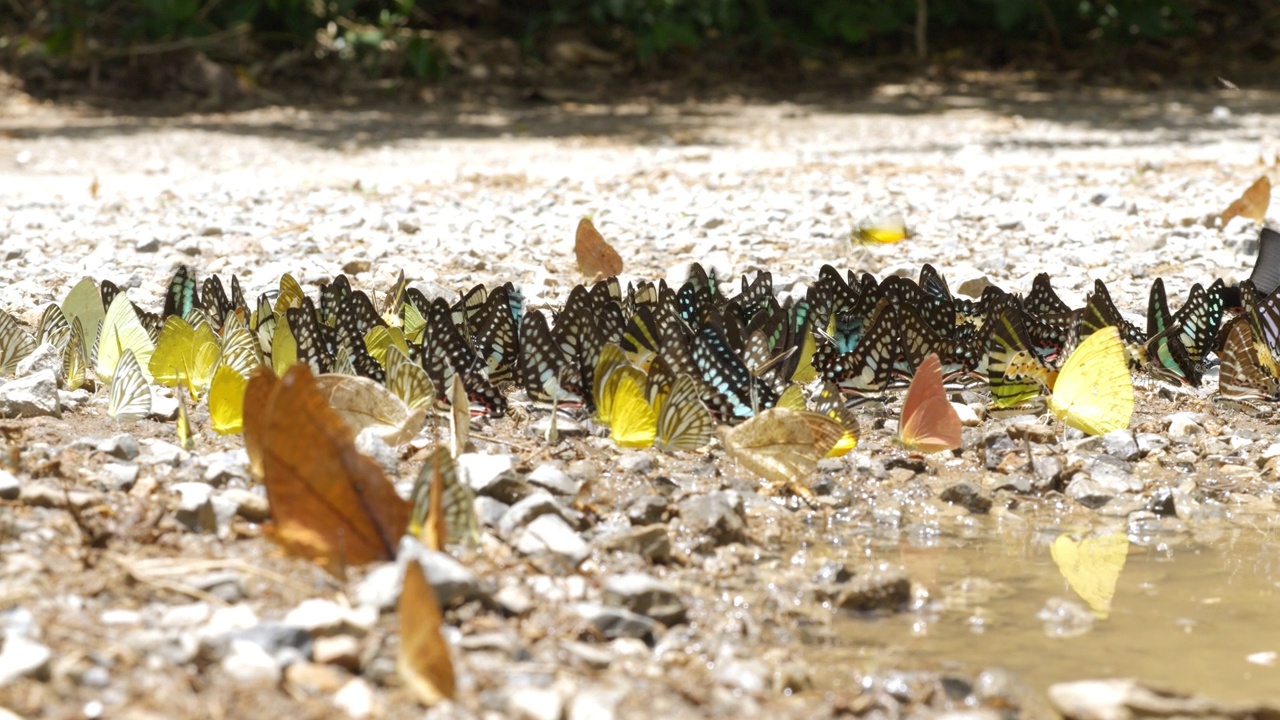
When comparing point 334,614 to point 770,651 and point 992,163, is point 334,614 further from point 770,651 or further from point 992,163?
point 992,163

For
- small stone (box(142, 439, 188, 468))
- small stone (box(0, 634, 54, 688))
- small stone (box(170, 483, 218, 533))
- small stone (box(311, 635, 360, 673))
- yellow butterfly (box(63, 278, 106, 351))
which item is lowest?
small stone (box(311, 635, 360, 673))

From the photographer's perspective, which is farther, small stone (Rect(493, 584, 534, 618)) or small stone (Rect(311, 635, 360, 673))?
small stone (Rect(493, 584, 534, 618))

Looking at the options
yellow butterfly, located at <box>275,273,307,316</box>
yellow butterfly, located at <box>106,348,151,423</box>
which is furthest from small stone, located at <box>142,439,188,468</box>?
yellow butterfly, located at <box>275,273,307,316</box>

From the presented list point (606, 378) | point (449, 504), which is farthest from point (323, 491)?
point (606, 378)

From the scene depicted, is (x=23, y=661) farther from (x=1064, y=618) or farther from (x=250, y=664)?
(x=1064, y=618)

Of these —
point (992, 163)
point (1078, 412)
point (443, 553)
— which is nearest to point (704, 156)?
point (992, 163)

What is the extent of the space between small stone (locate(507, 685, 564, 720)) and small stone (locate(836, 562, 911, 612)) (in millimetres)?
684

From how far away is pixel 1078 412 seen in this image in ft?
11.0

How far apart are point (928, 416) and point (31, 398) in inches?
78.6

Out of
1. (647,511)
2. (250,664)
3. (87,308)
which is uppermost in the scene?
(87,308)

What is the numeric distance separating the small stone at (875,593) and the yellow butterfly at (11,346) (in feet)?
7.16

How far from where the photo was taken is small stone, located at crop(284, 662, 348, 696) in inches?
72.7

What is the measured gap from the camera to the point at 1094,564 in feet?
8.88

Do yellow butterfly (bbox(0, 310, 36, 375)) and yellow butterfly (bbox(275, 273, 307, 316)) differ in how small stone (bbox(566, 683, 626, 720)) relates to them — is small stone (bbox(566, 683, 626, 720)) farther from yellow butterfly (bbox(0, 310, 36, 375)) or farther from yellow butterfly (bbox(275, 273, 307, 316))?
yellow butterfly (bbox(275, 273, 307, 316))
